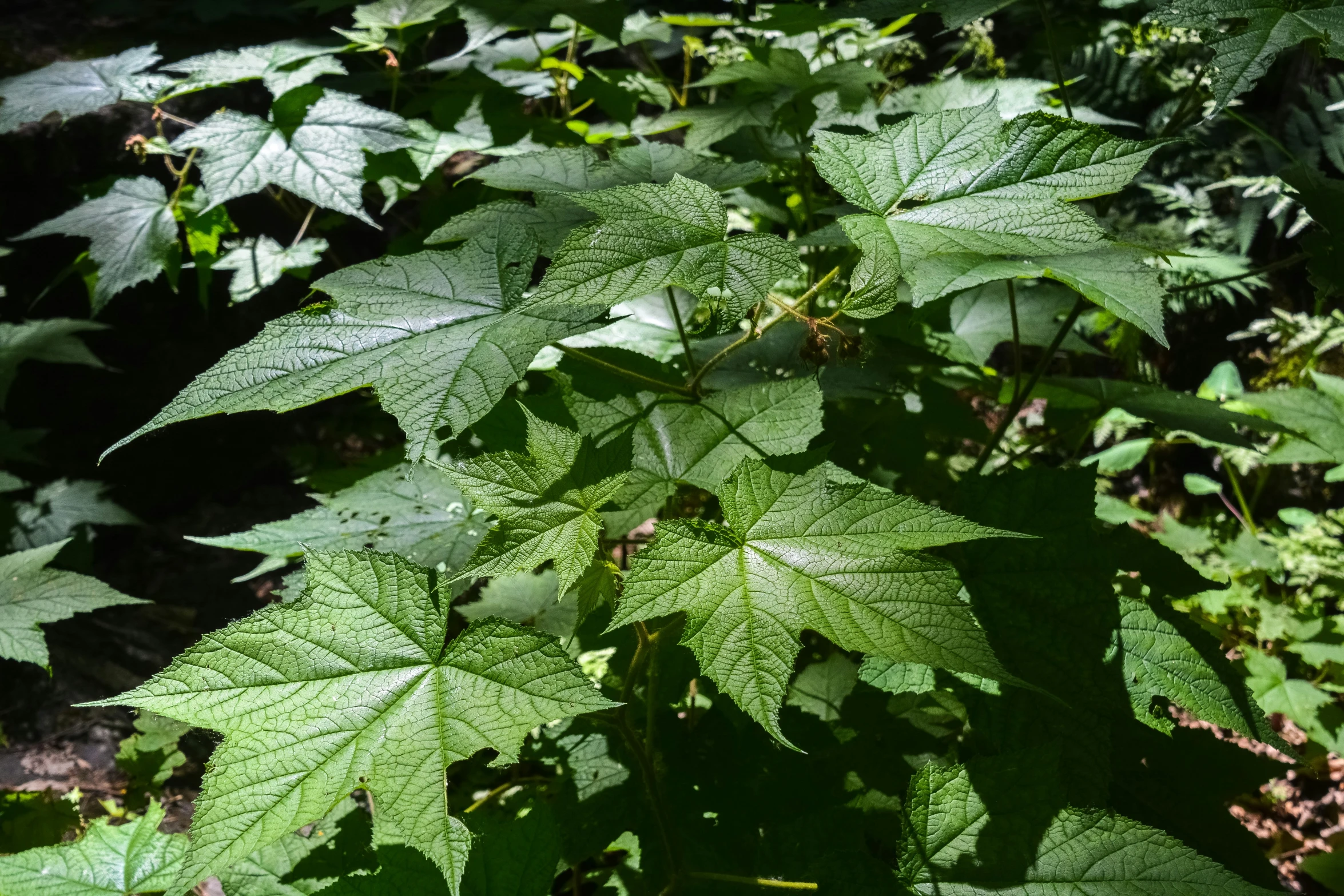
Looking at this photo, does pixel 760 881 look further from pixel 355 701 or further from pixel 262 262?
pixel 262 262

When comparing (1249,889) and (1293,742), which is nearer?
(1249,889)

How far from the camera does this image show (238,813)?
2.77 feet

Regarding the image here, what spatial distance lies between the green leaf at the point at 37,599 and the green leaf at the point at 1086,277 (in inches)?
71.9

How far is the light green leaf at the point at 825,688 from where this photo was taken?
5.48 feet

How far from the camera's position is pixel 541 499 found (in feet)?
3.34

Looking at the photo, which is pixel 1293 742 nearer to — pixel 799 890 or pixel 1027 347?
pixel 1027 347

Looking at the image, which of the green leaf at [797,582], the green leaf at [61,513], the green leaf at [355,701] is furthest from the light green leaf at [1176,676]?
the green leaf at [61,513]

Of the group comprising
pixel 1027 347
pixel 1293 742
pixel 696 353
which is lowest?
pixel 1293 742

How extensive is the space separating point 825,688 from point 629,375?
860 mm

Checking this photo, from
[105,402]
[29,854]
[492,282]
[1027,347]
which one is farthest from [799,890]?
[105,402]

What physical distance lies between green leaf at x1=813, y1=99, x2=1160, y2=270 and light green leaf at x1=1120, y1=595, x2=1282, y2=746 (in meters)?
0.61

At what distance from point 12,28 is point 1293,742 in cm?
576

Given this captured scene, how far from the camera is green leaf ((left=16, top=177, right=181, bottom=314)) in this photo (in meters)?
2.30

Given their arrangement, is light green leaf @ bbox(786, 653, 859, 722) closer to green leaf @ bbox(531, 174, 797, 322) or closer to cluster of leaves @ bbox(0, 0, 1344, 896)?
A: cluster of leaves @ bbox(0, 0, 1344, 896)
